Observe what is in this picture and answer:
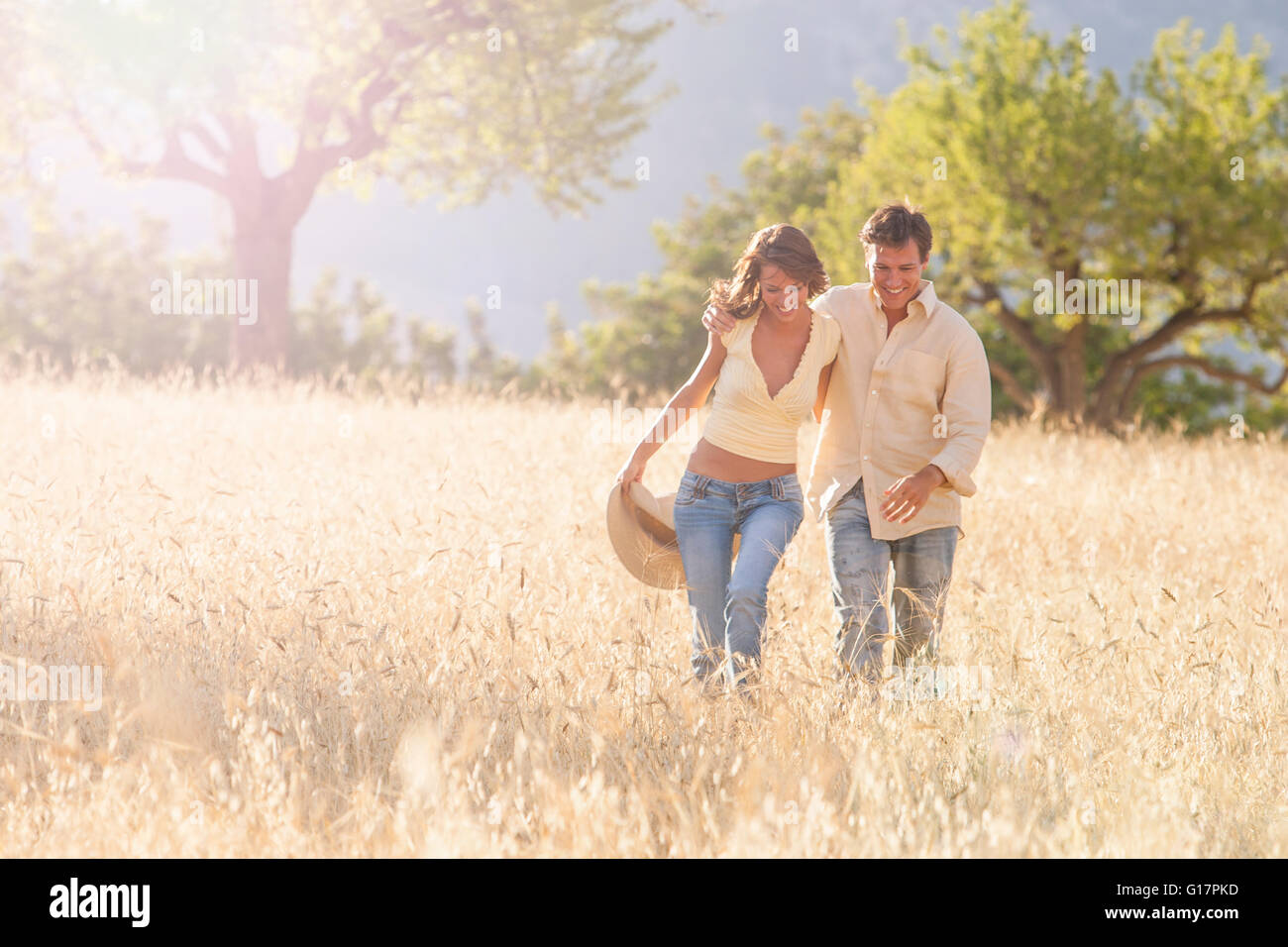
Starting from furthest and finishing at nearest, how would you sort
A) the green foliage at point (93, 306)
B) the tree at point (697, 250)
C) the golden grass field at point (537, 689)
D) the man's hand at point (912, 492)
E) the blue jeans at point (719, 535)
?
the green foliage at point (93, 306) → the tree at point (697, 250) → the blue jeans at point (719, 535) → the man's hand at point (912, 492) → the golden grass field at point (537, 689)

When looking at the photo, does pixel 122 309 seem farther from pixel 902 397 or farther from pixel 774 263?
pixel 902 397

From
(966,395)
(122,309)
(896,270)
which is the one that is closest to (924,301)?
(896,270)

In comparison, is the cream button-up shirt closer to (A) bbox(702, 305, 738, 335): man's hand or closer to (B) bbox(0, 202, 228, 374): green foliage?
(A) bbox(702, 305, 738, 335): man's hand

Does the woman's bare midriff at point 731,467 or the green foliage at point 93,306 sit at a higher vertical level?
the green foliage at point 93,306

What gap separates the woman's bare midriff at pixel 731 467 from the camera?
4031 millimetres

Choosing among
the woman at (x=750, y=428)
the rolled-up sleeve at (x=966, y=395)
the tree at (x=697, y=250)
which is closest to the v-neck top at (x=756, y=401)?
the woman at (x=750, y=428)

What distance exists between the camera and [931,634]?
4090mm

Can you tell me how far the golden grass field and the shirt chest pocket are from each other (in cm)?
114

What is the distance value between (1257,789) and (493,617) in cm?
303

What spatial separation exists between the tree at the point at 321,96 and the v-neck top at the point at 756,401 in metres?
13.3

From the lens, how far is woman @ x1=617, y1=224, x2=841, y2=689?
13.1 feet

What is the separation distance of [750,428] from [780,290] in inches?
21.9

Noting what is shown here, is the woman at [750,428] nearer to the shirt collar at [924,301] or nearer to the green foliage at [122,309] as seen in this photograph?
the shirt collar at [924,301]

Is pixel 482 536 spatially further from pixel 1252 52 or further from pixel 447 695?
pixel 1252 52
